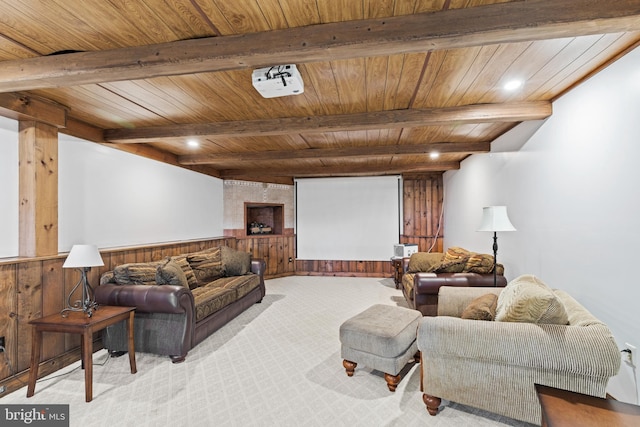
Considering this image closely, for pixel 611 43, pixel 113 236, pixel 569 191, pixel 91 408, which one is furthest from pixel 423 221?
pixel 91 408

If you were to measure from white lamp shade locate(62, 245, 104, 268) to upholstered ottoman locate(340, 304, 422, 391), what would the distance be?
2.27 metres

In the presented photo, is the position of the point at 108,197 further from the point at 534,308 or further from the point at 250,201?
the point at 534,308

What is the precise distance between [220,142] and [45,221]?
7.05 ft

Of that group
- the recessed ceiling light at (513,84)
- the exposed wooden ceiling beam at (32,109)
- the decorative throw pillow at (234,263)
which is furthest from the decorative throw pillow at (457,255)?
the exposed wooden ceiling beam at (32,109)

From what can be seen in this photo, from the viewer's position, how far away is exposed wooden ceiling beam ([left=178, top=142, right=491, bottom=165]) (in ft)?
14.5

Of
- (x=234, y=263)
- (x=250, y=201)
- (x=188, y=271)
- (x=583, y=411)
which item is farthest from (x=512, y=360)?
(x=250, y=201)

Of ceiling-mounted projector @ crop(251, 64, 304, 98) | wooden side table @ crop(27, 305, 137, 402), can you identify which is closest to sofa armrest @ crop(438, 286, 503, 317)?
ceiling-mounted projector @ crop(251, 64, 304, 98)

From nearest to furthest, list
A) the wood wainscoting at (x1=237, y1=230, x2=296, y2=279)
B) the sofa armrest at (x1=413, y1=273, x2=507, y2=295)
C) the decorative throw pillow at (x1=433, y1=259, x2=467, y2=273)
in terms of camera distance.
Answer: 1. the sofa armrest at (x1=413, y1=273, x2=507, y2=295)
2. the decorative throw pillow at (x1=433, y1=259, x2=467, y2=273)
3. the wood wainscoting at (x1=237, y1=230, x2=296, y2=279)

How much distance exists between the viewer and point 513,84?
2512mm

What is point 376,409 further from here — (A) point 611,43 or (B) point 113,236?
(B) point 113,236

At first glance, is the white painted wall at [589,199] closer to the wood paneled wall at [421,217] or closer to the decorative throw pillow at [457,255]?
the decorative throw pillow at [457,255]

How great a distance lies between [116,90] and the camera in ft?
8.39

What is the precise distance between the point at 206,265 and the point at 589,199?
4.44 m

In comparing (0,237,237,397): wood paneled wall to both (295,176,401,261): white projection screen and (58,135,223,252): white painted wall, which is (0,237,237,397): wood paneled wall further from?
(295,176,401,261): white projection screen
